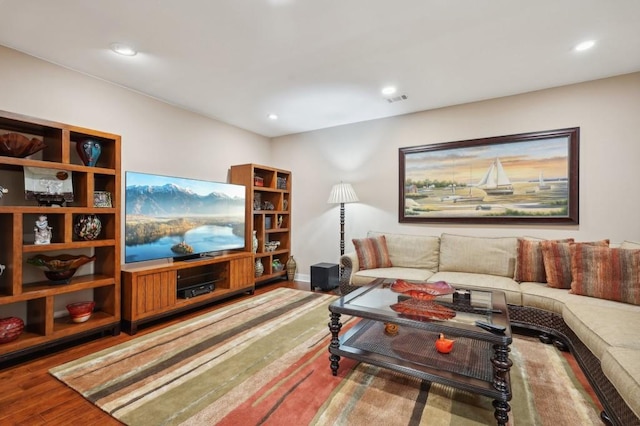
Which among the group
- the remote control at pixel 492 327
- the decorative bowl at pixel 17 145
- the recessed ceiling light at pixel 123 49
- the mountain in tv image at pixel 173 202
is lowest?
the remote control at pixel 492 327

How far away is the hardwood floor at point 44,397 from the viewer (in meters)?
1.57

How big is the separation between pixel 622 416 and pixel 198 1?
10.7 ft

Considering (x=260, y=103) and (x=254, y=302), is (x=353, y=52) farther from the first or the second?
(x=254, y=302)

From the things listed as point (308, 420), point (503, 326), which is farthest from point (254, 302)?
point (503, 326)

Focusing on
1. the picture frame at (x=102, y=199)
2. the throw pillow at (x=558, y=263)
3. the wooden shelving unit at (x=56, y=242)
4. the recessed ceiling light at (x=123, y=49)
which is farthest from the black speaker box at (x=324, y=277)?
the recessed ceiling light at (x=123, y=49)

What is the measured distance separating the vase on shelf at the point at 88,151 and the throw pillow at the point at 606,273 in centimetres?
437

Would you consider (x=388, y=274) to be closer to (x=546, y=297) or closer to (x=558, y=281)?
(x=546, y=297)

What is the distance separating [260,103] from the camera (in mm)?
3682

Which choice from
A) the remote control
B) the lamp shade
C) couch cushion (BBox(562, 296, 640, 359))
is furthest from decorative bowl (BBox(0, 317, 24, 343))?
couch cushion (BBox(562, 296, 640, 359))

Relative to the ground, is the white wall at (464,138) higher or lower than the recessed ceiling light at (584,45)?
lower

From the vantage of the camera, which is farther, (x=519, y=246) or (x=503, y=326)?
(x=519, y=246)

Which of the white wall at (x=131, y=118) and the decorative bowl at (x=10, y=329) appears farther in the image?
the white wall at (x=131, y=118)

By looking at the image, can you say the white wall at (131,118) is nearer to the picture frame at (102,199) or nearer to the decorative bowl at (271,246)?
the picture frame at (102,199)

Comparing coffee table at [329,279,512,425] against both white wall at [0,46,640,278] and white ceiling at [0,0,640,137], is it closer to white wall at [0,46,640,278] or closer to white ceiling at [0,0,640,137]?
white wall at [0,46,640,278]
